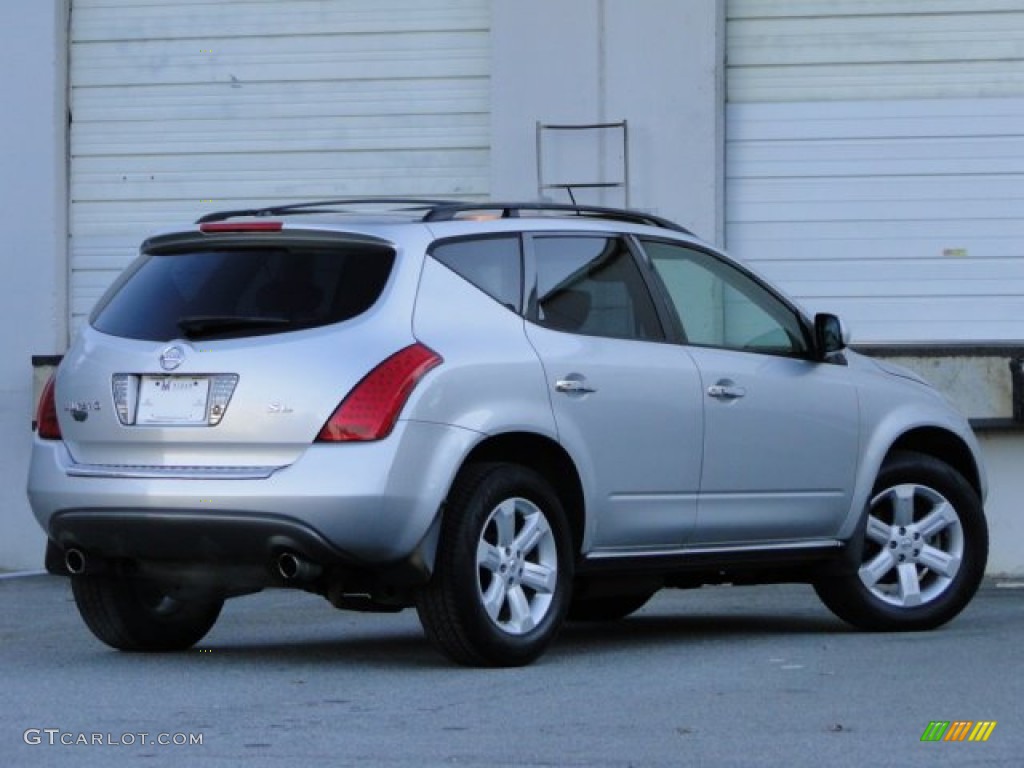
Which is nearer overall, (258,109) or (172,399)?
(172,399)

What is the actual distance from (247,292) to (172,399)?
0.50 metres

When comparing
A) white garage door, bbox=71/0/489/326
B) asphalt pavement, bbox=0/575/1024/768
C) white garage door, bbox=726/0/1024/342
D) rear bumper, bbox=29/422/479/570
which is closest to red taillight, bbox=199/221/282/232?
rear bumper, bbox=29/422/479/570

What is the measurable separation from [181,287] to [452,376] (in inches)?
46.2

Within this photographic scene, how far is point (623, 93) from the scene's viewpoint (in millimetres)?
15828

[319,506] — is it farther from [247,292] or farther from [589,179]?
[589,179]

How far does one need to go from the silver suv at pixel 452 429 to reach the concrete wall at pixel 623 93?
526 cm

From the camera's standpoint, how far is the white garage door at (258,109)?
16.2 metres

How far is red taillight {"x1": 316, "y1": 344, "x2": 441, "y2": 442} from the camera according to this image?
8.48 m

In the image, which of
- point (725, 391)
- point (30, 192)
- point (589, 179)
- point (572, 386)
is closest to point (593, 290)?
point (572, 386)

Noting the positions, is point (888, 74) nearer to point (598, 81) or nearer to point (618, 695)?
point (598, 81)

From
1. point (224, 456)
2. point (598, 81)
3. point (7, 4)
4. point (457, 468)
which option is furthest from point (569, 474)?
point (7, 4)

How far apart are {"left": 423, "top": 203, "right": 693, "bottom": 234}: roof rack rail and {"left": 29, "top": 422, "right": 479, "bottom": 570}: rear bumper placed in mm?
1023

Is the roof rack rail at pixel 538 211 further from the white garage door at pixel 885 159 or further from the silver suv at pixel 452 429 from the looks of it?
the white garage door at pixel 885 159

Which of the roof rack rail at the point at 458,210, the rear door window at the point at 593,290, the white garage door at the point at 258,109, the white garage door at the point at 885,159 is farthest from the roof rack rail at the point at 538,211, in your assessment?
the white garage door at the point at 258,109
